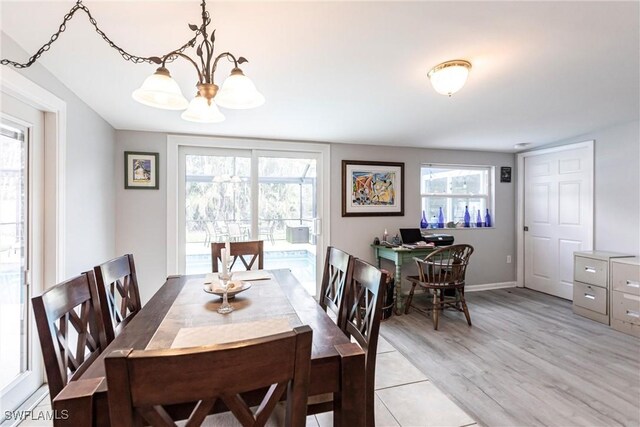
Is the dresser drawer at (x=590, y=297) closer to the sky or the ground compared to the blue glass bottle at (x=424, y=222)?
closer to the ground

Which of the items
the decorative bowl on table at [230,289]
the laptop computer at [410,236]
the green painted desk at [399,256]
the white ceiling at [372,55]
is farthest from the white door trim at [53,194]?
the laptop computer at [410,236]

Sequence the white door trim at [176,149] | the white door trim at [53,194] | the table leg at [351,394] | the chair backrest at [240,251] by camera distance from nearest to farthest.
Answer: the table leg at [351,394]
the white door trim at [53,194]
the chair backrest at [240,251]
the white door trim at [176,149]

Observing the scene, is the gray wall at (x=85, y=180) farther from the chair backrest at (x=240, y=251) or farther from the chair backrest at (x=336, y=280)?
the chair backrest at (x=336, y=280)

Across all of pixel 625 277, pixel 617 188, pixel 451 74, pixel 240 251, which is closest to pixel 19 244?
pixel 240 251

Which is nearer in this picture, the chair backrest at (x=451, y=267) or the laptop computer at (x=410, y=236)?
the chair backrest at (x=451, y=267)

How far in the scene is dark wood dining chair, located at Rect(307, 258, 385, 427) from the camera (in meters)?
1.34

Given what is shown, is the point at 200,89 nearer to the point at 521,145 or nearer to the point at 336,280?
the point at 336,280

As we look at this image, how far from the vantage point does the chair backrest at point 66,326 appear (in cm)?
103

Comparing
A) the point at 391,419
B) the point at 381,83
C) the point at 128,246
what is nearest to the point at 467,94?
the point at 381,83

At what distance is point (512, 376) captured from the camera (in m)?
2.19

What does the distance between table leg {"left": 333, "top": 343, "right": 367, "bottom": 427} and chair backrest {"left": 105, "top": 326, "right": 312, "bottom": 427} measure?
0.32 metres

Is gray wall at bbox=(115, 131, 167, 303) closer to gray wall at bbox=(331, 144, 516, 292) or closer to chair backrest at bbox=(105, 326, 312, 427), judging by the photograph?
gray wall at bbox=(331, 144, 516, 292)

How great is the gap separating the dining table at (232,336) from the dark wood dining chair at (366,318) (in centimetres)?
18

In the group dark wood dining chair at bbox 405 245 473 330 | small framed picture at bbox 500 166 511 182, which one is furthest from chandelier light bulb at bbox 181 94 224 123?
small framed picture at bbox 500 166 511 182
